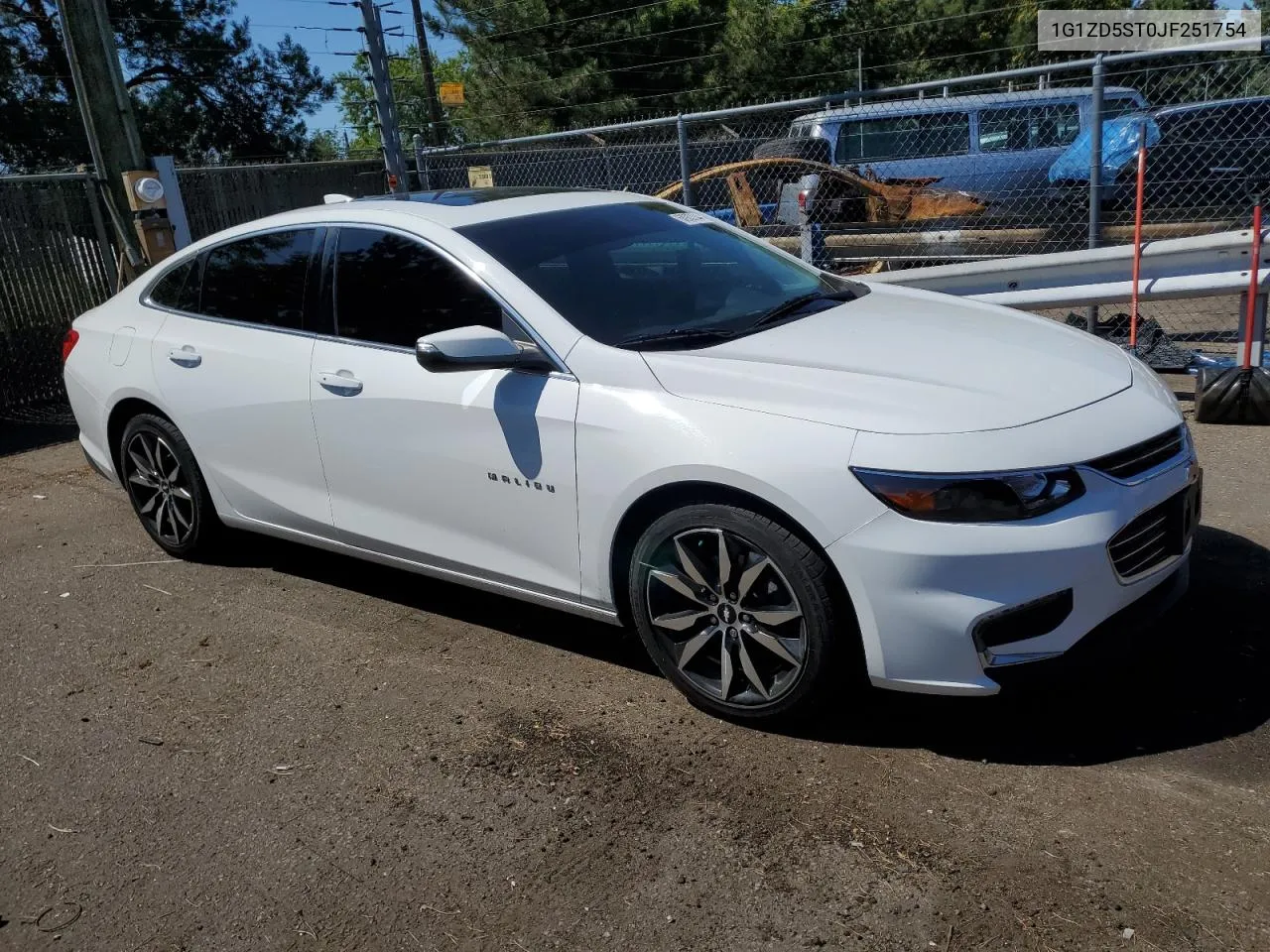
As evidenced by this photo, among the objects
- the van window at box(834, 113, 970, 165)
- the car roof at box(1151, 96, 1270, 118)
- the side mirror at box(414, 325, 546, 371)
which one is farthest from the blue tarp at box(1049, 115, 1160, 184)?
the side mirror at box(414, 325, 546, 371)

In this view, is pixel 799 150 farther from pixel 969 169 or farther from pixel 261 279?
pixel 261 279

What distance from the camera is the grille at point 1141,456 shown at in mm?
3023

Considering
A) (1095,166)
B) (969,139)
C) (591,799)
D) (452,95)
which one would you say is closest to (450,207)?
(591,799)

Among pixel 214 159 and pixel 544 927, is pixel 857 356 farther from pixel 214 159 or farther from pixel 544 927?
pixel 214 159

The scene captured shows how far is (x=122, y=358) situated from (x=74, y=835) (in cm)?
260

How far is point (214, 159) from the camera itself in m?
28.0

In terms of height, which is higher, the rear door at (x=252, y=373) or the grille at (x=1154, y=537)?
the rear door at (x=252, y=373)

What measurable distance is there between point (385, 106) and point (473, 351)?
30.4 feet

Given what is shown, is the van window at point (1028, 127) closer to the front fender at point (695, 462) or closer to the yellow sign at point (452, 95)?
the yellow sign at point (452, 95)

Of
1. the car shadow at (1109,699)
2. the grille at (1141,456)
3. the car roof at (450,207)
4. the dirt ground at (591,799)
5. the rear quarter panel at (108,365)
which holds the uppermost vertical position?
the car roof at (450,207)

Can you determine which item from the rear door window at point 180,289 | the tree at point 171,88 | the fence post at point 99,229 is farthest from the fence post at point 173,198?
the tree at point 171,88

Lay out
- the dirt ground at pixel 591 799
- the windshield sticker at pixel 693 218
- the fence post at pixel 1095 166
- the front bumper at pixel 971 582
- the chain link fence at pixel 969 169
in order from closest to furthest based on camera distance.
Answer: the dirt ground at pixel 591 799
the front bumper at pixel 971 582
the windshield sticker at pixel 693 218
the fence post at pixel 1095 166
the chain link fence at pixel 969 169

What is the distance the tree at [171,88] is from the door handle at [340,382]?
78.5 feet

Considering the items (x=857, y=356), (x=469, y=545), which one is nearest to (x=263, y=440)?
(x=469, y=545)
